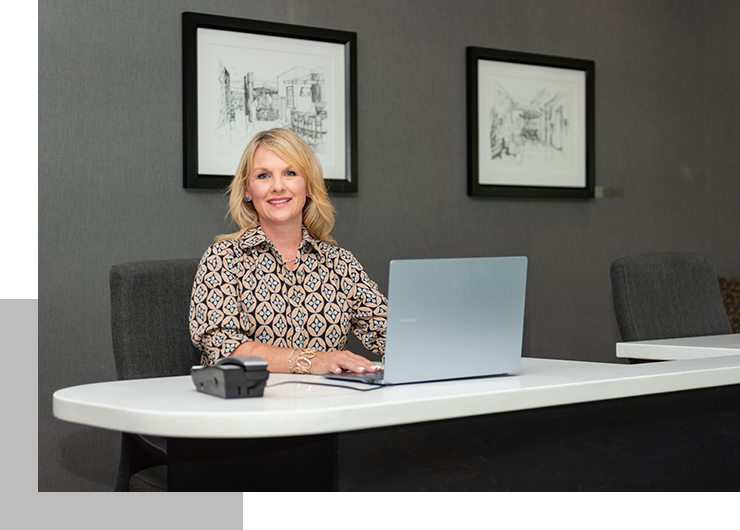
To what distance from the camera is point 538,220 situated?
3850 mm

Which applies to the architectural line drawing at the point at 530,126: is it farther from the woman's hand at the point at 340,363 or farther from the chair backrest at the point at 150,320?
the woman's hand at the point at 340,363

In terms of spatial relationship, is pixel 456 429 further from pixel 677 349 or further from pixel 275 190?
pixel 677 349

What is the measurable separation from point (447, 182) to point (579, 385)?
2.25m

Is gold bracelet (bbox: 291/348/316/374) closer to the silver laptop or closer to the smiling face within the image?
the silver laptop

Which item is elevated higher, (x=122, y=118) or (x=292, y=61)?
(x=292, y=61)

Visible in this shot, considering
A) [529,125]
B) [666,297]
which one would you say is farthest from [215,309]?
[529,125]

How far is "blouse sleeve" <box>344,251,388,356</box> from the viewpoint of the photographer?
7.00 feet

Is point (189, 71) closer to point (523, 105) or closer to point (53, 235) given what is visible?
point (53, 235)

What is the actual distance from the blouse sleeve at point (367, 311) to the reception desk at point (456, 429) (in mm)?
572

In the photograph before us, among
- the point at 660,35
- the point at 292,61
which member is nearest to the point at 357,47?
the point at 292,61

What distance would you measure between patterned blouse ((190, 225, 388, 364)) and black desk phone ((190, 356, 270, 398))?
512 millimetres

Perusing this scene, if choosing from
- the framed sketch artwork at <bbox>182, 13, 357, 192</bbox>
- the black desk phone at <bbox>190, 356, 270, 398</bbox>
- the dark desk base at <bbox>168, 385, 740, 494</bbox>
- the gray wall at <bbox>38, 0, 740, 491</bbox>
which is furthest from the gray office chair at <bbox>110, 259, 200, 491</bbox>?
the framed sketch artwork at <bbox>182, 13, 357, 192</bbox>

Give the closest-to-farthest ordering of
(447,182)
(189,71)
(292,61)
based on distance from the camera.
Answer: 1. (189,71)
2. (292,61)
3. (447,182)

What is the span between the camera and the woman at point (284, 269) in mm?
1937
